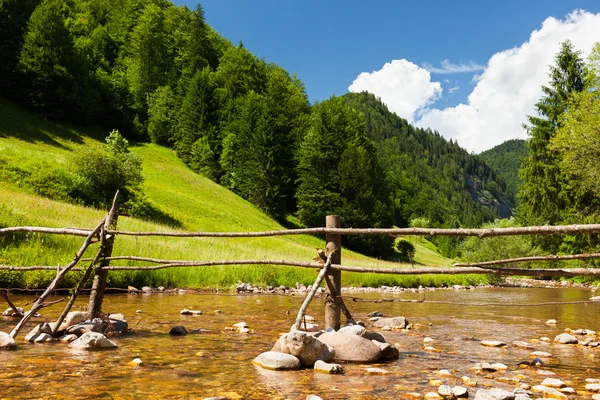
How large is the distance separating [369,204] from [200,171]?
22.9 metres

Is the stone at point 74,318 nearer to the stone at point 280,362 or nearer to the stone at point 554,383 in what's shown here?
the stone at point 280,362

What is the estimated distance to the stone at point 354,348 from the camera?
509cm

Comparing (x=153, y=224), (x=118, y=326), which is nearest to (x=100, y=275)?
(x=118, y=326)

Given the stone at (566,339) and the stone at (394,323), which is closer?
the stone at (566,339)

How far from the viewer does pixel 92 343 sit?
532 centimetres

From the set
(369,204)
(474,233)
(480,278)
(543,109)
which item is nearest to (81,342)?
(474,233)

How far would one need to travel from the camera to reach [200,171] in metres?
56.8

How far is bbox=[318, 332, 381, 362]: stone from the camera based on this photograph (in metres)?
5.09

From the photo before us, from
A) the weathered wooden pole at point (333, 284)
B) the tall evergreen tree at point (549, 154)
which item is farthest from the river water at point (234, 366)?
the tall evergreen tree at point (549, 154)

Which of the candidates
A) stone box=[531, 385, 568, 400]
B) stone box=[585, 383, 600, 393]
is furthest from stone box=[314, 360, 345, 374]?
stone box=[585, 383, 600, 393]

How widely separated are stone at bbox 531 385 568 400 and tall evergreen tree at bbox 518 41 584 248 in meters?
36.4

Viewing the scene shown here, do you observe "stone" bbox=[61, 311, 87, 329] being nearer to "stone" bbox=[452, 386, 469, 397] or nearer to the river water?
the river water

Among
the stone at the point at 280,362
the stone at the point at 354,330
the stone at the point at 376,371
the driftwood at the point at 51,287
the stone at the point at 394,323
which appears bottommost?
the stone at the point at 394,323

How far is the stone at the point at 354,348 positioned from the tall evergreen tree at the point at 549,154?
118ft
